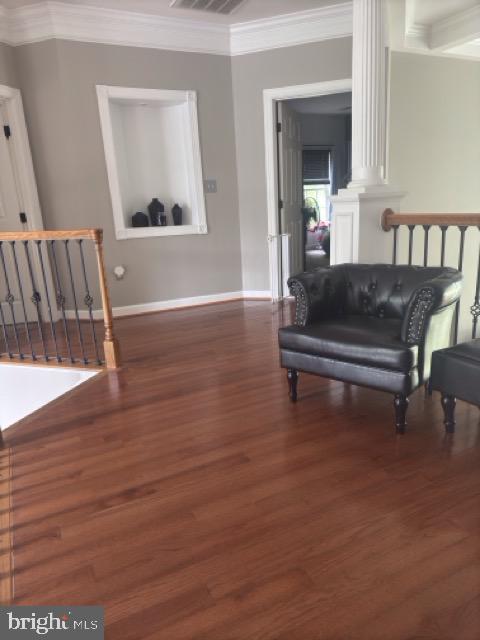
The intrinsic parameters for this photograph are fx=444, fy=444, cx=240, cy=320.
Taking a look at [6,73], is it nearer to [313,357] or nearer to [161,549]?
[313,357]

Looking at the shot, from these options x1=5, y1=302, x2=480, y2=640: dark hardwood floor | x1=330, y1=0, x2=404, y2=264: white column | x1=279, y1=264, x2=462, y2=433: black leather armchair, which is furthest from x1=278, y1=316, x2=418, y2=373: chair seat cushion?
x1=330, y1=0, x2=404, y2=264: white column

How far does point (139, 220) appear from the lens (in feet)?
16.4

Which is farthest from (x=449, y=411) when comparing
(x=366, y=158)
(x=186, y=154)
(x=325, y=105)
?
(x=325, y=105)

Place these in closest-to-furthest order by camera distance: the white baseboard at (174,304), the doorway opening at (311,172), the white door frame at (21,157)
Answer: the white door frame at (21,157), the white baseboard at (174,304), the doorway opening at (311,172)

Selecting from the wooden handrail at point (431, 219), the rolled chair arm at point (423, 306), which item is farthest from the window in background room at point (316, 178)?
the rolled chair arm at point (423, 306)

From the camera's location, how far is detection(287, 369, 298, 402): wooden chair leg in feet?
8.93

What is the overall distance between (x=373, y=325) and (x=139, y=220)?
3.30 metres

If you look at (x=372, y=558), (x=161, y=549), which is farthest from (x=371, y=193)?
(x=161, y=549)

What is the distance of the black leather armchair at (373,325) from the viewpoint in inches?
88.0

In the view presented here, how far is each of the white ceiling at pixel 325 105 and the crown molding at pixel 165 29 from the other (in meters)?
1.66

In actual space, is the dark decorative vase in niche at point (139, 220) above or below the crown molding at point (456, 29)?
below

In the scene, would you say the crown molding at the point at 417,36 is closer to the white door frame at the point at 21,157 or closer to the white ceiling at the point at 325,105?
the white ceiling at the point at 325,105

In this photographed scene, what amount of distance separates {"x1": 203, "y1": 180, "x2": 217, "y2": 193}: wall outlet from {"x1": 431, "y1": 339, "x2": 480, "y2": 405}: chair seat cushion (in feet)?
11.7

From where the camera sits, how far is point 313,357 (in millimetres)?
2551
